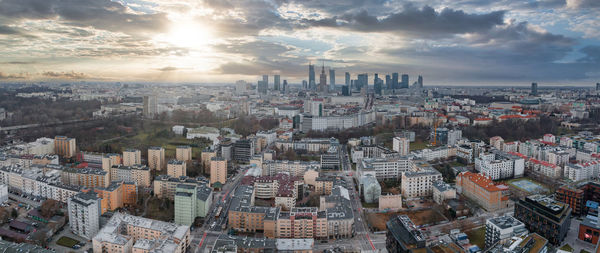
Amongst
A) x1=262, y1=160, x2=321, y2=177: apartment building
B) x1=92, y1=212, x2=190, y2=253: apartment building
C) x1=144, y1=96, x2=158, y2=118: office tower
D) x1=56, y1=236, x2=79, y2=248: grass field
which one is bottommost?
x1=56, y1=236, x2=79, y2=248: grass field

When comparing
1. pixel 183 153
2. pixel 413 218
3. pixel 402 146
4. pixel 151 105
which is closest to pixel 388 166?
pixel 402 146

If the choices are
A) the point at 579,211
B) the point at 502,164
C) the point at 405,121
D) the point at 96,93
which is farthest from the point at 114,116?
the point at 579,211

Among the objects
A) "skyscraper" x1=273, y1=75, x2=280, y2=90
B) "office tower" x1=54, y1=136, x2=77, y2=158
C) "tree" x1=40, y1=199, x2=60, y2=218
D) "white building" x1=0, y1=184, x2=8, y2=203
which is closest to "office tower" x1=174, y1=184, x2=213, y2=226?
"tree" x1=40, y1=199, x2=60, y2=218

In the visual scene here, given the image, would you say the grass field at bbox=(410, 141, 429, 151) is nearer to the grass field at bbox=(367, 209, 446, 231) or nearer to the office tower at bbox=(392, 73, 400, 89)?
the grass field at bbox=(367, 209, 446, 231)

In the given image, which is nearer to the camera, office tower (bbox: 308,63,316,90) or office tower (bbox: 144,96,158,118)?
office tower (bbox: 144,96,158,118)

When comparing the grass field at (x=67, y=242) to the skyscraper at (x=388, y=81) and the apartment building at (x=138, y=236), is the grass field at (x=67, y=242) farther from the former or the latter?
the skyscraper at (x=388, y=81)
